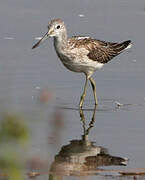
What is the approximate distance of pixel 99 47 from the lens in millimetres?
10781

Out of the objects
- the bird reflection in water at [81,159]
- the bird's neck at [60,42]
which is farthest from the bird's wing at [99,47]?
the bird reflection in water at [81,159]

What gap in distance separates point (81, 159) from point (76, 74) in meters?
3.88

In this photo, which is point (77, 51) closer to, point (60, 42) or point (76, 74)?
point (60, 42)

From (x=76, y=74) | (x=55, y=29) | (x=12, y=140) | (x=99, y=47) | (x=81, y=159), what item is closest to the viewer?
(x=12, y=140)

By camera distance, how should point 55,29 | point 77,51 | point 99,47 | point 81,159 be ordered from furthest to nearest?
1. point 99,47
2. point 77,51
3. point 55,29
4. point 81,159

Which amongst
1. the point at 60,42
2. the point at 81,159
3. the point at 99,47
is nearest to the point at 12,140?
the point at 81,159

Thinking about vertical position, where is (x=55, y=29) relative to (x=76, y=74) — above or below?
above

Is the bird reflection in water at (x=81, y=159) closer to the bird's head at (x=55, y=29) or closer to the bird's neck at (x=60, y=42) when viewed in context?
the bird's neck at (x=60, y=42)

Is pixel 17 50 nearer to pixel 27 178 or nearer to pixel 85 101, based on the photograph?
pixel 85 101

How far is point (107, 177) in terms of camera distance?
6707mm

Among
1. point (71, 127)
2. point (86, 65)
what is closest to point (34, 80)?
point (86, 65)

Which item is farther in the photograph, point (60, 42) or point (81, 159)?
point (60, 42)

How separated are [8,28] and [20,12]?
97cm

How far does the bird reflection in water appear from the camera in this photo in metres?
6.83
